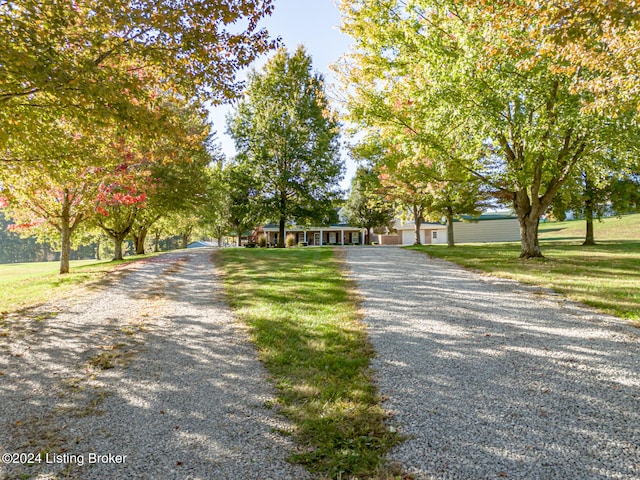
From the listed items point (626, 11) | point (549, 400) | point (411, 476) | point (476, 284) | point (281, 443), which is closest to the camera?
point (411, 476)

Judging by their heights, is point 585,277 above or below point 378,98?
below

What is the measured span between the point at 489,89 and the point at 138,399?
1074cm

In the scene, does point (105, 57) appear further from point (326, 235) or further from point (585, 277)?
point (326, 235)

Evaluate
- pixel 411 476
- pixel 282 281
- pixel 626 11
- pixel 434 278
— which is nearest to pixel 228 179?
pixel 282 281

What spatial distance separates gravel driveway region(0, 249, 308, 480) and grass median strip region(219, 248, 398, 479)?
0.75ft

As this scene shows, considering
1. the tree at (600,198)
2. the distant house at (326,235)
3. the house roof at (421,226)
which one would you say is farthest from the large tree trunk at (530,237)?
the distant house at (326,235)

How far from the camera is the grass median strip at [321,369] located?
2.91m

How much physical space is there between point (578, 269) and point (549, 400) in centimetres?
923

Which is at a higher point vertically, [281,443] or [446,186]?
[446,186]

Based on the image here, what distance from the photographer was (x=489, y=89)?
1002 cm

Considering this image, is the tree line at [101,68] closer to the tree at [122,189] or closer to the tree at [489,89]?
the tree at [122,189]

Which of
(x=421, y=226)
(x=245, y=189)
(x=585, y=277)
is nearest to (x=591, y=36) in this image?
(x=585, y=277)

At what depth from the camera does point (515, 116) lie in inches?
432

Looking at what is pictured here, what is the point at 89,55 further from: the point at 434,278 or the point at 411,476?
the point at 434,278
